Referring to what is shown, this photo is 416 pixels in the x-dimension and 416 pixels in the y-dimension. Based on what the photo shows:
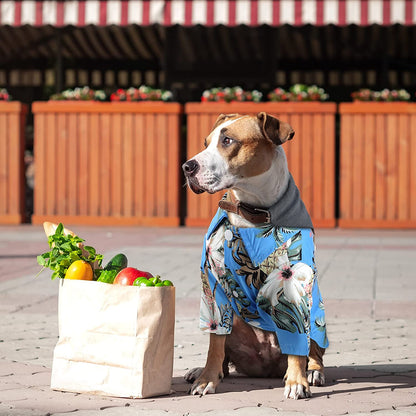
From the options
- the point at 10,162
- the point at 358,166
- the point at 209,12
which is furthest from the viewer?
the point at 209,12

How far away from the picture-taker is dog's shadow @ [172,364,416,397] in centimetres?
379

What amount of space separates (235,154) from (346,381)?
1.09 metres

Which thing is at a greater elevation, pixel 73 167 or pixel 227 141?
pixel 73 167

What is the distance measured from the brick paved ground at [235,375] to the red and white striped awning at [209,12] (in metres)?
3.75

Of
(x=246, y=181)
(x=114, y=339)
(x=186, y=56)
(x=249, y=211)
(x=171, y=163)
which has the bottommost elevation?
(x=114, y=339)

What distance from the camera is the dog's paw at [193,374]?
3924mm

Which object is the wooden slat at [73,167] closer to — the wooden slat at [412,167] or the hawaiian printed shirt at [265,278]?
the wooden slat at [412,167]

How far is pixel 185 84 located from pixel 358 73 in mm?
3557

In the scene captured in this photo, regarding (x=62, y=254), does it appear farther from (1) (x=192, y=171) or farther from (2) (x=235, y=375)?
(2) (x=235, y=375)

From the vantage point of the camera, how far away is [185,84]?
51.9 feet

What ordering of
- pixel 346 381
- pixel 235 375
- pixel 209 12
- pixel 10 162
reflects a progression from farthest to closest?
pixel 209 12 → pixel 10 162 → pixel 235 375 → pixel 346 381

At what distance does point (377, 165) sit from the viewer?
11820mm

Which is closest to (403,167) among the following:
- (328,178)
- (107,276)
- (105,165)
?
(328,178)

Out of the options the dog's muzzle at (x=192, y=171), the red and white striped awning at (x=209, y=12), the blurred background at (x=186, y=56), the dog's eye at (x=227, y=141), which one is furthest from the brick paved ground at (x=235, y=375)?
the blurred background at (x=186, y=56)
